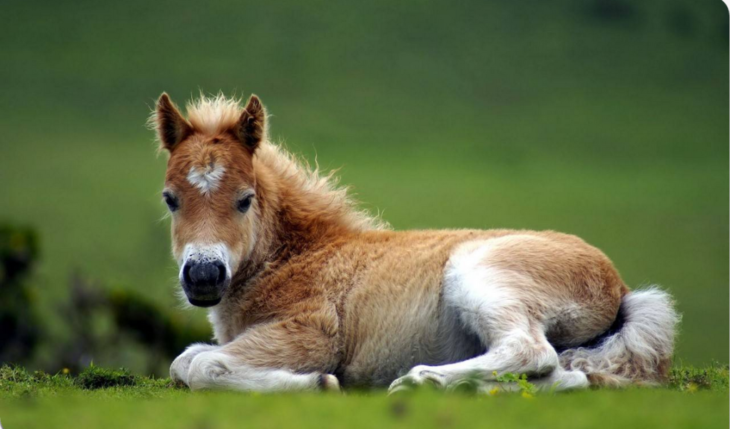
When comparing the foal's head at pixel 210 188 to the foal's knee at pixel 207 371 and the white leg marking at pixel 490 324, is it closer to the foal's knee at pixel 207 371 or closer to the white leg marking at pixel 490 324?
the foal's knee at pixel 207 371

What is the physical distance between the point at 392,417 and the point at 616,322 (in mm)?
3086

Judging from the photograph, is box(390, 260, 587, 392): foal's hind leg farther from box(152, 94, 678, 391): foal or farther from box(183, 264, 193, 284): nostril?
box(183, 264, 193, 284): nostril

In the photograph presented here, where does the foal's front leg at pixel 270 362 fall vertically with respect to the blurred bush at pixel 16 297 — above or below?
below

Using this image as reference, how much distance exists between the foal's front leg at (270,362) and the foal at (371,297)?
0.01m

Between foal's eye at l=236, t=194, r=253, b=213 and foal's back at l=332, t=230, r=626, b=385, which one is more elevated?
foal's eye at l=236, t=194, r=253, b=213

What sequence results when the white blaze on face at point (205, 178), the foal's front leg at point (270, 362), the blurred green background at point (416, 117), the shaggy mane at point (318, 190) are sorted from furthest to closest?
the blurred green background at point (416, 117) → the shaggy mane at point (318, 190) → the white blaze on face at point (205, 178) → the foal's front leg at point (270, 362)

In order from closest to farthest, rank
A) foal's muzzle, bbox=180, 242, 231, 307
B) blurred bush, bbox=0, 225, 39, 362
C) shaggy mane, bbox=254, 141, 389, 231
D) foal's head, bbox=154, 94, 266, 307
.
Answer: foal's muzzle, bbox=180, 242, 231, 307 < foal's head, bbox=154, 94, 266, 307 < shaggy mane, bbox=254, 141, 389, 231 < blurred bush, bbox=0, 225, 39, 362

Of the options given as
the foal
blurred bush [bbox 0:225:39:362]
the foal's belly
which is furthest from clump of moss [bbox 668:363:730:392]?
blurred bush [bbox 0:225:39:362]

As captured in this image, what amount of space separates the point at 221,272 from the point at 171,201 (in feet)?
3.01

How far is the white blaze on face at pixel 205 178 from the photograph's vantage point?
732cm

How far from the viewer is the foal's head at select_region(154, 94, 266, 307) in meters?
7.02

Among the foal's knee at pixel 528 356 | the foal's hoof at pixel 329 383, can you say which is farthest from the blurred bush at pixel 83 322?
the foal's knee at pixel 528 356

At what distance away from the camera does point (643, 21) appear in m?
18.4

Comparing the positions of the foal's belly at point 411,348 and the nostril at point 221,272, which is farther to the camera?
the foal's belly at point 411,348
